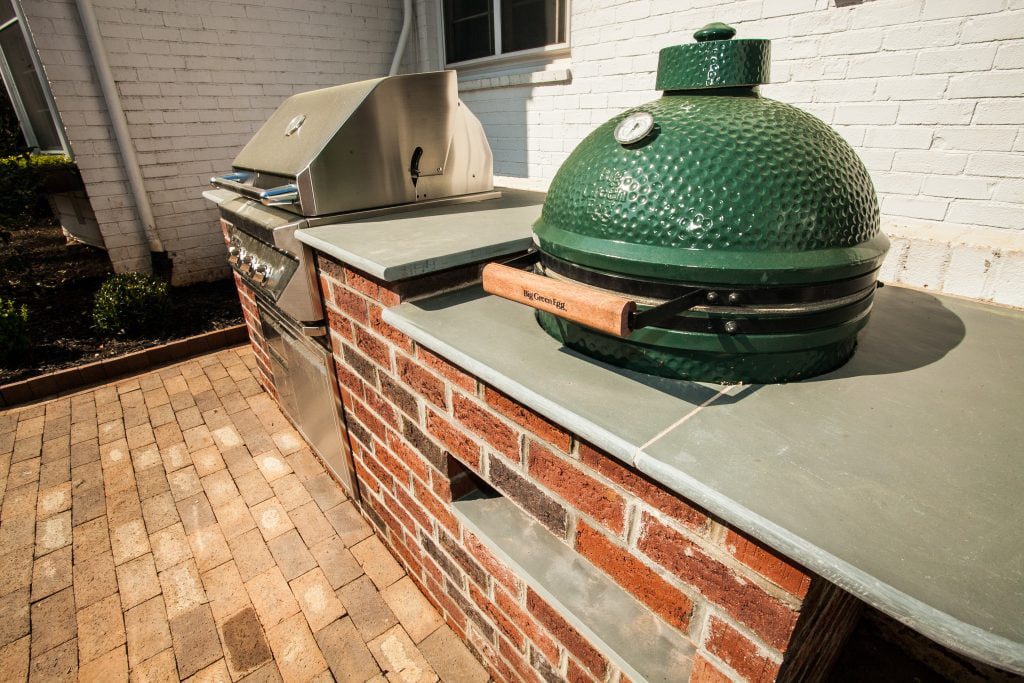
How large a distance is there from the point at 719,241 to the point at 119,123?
5.85 metres

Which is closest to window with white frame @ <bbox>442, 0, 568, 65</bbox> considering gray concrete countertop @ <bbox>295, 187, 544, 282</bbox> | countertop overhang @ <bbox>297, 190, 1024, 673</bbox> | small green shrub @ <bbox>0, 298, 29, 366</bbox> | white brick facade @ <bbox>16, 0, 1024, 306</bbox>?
white brick facade @ <bbox>16, 0, 1024, 306</bbox>

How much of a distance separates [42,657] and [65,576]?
1.45ft

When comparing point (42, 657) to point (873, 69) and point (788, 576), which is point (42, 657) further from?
point (873, 69)

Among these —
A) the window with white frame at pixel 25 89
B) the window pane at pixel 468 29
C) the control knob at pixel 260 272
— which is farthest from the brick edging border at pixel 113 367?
the window pane at pixel 468 29

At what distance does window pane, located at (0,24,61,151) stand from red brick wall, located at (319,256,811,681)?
6094mm

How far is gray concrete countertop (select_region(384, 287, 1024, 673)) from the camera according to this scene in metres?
0.62

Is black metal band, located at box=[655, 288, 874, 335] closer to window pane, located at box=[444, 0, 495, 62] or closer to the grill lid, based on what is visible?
the grill lid

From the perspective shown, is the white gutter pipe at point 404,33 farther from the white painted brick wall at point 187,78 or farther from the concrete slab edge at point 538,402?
the concrete slab edge at point 538,402

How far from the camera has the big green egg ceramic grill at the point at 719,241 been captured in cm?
93

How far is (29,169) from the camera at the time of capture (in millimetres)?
4398

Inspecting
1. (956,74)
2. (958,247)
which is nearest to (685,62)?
(958,247)

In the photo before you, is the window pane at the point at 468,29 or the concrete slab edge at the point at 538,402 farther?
the window pane at the point at 468,29

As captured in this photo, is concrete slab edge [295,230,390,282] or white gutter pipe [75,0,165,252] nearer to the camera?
concrete slab edge [295,230,390,282]

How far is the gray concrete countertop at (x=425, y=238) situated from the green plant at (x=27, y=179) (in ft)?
14.2
